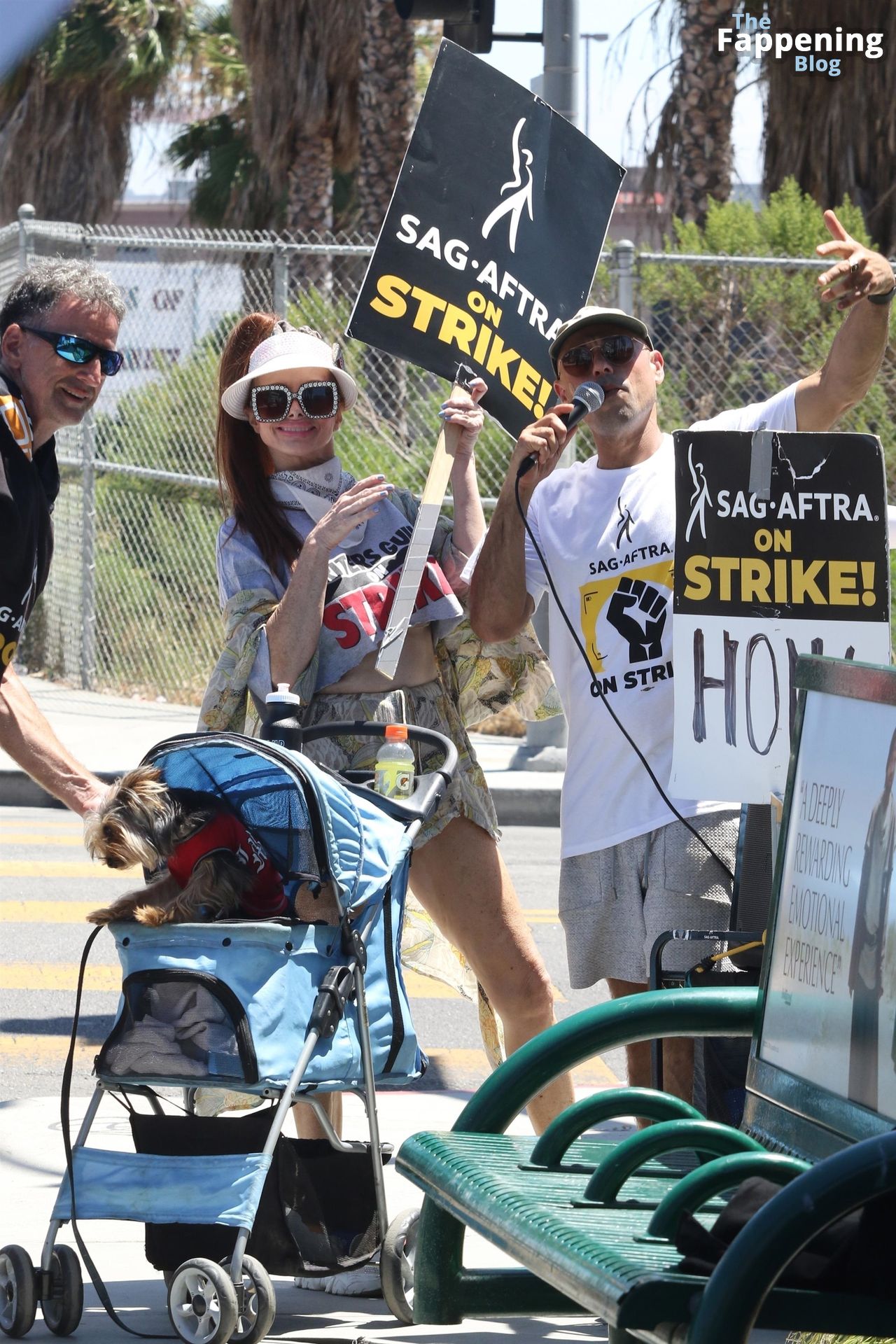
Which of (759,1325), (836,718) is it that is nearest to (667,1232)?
(759,1325)

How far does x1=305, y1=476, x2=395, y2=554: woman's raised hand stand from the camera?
4.02m

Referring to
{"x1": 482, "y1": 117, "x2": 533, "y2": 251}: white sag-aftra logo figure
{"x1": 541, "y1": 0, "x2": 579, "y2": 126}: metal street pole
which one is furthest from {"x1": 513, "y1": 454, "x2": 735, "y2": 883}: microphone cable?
{"x1": 541, "y1": 0, "x2": 579, "y2": 126}: metal street pole

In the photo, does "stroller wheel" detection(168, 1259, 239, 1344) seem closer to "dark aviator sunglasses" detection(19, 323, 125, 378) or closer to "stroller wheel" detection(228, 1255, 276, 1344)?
"stroller wheel" detection(228, 1255, 276, 1344)

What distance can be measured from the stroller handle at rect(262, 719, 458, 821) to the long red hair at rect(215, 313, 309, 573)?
1.41ft

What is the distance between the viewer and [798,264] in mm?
10500

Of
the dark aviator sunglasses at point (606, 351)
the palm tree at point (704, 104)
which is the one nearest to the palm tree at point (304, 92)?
the palm tree at point (704, 104)

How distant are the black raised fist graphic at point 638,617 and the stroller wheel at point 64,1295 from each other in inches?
67.0

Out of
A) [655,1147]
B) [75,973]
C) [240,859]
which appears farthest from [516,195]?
[75,973]

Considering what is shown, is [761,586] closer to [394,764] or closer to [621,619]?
[621,619]

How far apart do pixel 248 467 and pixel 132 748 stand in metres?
7.25

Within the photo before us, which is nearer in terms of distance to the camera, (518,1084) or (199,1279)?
(518,1084)

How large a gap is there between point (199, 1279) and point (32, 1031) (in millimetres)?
2925

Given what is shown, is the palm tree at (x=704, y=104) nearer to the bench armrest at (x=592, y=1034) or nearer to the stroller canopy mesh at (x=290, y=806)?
the stroller canopy mesh at (x=290, y=806)

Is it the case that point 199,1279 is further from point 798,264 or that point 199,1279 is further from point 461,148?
point 798,264
